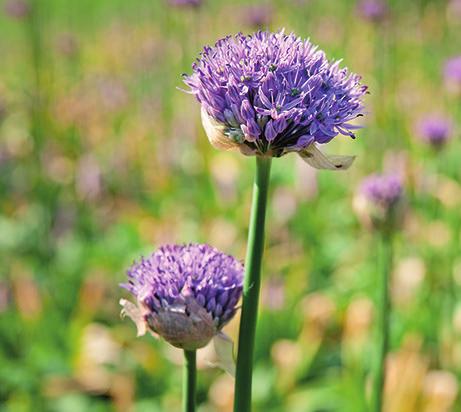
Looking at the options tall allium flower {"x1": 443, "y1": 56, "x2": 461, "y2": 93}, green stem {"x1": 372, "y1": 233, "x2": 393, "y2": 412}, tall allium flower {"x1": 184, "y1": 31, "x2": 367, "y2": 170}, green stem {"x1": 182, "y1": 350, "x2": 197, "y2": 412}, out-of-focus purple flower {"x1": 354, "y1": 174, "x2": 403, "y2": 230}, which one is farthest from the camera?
tall allium flower {"x1": 443, "y1": 56, "x2": 461, "y2": 93}

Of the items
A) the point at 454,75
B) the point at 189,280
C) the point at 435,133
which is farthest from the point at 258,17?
the point at 189,280

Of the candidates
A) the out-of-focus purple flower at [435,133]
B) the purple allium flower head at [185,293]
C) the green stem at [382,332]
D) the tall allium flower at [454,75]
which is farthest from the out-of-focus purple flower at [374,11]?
the purple allium flower head at [185,293]

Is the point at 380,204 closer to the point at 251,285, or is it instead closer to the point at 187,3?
the point at 251,285

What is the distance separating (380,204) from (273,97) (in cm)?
94

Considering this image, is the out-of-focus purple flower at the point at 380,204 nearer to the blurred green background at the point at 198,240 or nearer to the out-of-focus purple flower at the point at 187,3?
the blurred green background at the point at 198,240

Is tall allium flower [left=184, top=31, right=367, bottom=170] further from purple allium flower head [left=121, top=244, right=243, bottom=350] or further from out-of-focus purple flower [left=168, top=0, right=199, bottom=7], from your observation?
out-of-focus purple flower [left=168, top=0, right=199, bottom=7]

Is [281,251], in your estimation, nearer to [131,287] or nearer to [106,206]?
[106,206]

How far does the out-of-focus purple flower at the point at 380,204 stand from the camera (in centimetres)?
154

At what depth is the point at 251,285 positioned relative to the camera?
2.31 feet

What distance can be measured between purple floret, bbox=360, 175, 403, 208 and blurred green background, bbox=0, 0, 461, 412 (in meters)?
0.09

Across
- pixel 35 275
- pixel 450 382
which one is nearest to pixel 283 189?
pixel 35 275

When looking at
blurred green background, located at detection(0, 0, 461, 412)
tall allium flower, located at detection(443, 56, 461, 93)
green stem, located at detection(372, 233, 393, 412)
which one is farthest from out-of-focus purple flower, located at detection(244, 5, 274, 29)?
green stem, located at detection(372, 233, 393, 412)

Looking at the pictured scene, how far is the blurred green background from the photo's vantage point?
6.97ft

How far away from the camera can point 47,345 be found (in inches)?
92.3
